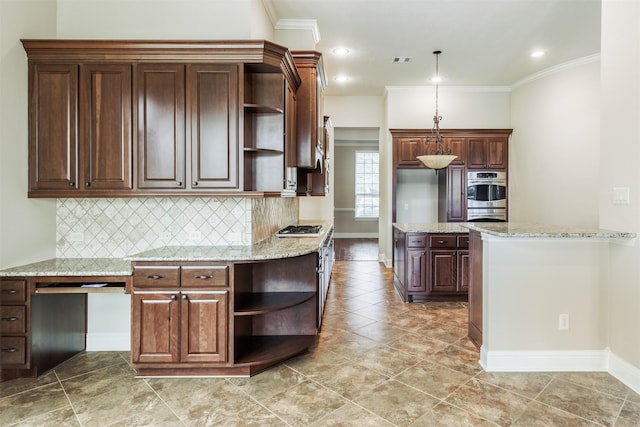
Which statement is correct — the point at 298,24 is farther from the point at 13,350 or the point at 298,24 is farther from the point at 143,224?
the point at 13,350

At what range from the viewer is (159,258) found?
2.58m

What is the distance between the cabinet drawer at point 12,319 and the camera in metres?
2.55

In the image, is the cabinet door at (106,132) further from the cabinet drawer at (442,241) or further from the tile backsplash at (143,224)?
the cabinet drawer at (442,241)

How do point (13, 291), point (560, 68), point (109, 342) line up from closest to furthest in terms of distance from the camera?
point (13, 291) < point (109, 342) < point (560, 68)

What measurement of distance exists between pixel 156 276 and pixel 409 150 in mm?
5008

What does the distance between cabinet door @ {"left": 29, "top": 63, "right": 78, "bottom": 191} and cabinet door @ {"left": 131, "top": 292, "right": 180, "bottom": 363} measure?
1153 mm

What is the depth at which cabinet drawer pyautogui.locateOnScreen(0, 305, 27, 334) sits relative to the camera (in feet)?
8.37

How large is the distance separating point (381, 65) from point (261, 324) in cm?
432

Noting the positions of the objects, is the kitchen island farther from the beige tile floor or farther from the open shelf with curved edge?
the open shelf with curved edge

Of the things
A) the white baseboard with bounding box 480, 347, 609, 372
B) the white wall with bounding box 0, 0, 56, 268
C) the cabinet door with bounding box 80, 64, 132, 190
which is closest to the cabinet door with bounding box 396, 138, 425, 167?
the white baseboard with bounding box 480, 347, 609, 372

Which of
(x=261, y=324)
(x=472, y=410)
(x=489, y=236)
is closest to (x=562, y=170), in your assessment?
(x=489, y=236)

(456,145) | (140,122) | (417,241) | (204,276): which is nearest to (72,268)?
(204,276)

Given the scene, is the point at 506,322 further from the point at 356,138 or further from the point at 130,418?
the point at 356,138

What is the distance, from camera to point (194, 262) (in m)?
2.59
